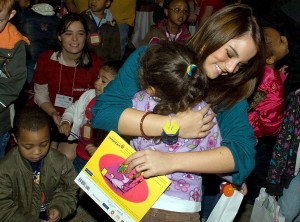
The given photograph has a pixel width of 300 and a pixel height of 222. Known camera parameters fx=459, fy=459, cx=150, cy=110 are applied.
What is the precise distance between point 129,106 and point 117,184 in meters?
0.35

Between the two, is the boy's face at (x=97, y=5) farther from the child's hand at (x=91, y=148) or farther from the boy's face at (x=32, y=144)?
the boy's face at (x=32, y=144)

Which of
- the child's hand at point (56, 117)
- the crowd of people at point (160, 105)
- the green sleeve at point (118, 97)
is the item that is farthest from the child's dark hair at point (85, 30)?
the green sleeve at point (118, 97)

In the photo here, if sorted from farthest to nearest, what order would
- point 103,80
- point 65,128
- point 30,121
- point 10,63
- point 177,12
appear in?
point 177,12, point 65,128, point 103,80, point 10,63, point 30,121

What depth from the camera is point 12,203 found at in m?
2.86

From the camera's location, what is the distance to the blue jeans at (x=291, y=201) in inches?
138

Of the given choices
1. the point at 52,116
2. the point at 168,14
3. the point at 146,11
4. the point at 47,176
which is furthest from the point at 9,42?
the point at 146,11

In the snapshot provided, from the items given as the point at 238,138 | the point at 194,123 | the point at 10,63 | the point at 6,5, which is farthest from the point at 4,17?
the point at 238,138

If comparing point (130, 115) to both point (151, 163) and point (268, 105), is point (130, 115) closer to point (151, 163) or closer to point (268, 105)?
point (151, 163)

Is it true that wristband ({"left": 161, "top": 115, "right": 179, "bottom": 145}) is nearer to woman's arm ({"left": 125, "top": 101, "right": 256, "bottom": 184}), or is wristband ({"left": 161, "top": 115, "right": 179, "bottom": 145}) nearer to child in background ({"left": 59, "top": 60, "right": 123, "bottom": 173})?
woman's arm ({"left": 125, "top": 101, "right": 256, "bottom": 184})

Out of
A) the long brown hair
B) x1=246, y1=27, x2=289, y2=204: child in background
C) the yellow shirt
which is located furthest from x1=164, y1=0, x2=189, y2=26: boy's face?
the long brown hair

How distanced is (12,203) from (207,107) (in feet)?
5.03

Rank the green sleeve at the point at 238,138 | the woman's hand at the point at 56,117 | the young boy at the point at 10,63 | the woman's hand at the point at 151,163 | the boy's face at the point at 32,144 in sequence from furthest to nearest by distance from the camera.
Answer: the woman's hand at the point at 56,117 → the young boy at the point at 10,63 → the boy's face at the point at 32,144 → the green sleeve at the point at 238,138 → the woman's hand at the point at 151,163

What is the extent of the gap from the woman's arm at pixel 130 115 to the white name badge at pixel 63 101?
2354 millimetres

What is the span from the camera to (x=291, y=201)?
11.6 feet
